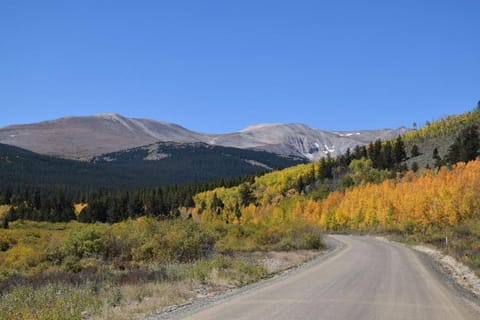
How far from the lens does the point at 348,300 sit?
15414 mm

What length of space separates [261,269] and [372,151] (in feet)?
401

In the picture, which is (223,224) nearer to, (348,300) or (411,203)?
(411,203)

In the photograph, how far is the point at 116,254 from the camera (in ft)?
118

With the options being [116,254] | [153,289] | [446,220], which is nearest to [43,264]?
[116,254]

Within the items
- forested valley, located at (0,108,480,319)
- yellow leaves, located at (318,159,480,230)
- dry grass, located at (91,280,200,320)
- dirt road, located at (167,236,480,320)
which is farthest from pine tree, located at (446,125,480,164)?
dry grass, located at (91,280,200,320)

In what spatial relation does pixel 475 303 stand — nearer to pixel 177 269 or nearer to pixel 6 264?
pixel 177 269

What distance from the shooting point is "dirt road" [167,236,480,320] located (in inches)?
513

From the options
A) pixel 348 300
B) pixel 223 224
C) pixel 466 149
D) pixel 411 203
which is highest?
pixel 466 149

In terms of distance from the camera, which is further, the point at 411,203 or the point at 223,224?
the point at 411,203

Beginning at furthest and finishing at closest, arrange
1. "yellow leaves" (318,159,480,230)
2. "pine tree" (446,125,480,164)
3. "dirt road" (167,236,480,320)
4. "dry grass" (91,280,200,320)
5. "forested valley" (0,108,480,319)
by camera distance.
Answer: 1. "pine tree" (446,125,480,164)
2. "yellow leaves" (318,159,480,230)
3. "forested valley" (0,108,480,319)
4. "dry grass" (91,280,200,320)
5. "dirt road" (167,236,480,320)

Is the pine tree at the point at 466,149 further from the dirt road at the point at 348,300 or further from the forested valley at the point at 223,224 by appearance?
the dirt road at the point at 348,300

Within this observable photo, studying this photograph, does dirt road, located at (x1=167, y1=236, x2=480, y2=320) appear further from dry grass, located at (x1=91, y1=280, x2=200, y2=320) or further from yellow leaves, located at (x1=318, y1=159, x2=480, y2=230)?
yellow leaves, located at (x1=318, y1=159, x2=480, y2=230)

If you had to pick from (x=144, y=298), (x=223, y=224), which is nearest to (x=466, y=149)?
(x=223, y=224)

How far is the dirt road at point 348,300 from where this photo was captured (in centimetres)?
1302
